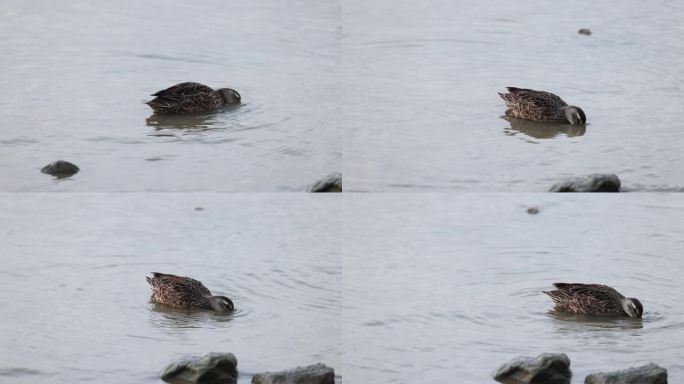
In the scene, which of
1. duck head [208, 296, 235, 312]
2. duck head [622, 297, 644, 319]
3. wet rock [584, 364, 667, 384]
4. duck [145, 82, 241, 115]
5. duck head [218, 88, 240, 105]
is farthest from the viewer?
duck head [218, 88, 240, 105]

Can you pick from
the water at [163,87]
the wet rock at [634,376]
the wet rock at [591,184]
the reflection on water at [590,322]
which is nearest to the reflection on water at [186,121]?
the water at [163,87]

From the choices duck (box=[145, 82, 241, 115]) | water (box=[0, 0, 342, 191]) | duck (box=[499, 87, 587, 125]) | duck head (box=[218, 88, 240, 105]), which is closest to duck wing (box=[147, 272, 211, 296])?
water (box=[0, 0, 342, 191])

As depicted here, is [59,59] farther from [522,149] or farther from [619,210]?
[619,210]

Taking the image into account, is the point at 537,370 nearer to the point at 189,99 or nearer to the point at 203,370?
the point at 203,370

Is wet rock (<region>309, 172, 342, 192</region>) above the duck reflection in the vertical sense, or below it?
below

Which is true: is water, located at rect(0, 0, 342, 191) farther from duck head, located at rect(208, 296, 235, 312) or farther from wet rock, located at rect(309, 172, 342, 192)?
duck head, located at rect(208, 296, 235, 312)

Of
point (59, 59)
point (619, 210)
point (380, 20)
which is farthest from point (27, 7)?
point (619, 210)

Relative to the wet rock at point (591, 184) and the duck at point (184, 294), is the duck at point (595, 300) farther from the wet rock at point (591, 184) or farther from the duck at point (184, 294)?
the duck at point (184, 294)
